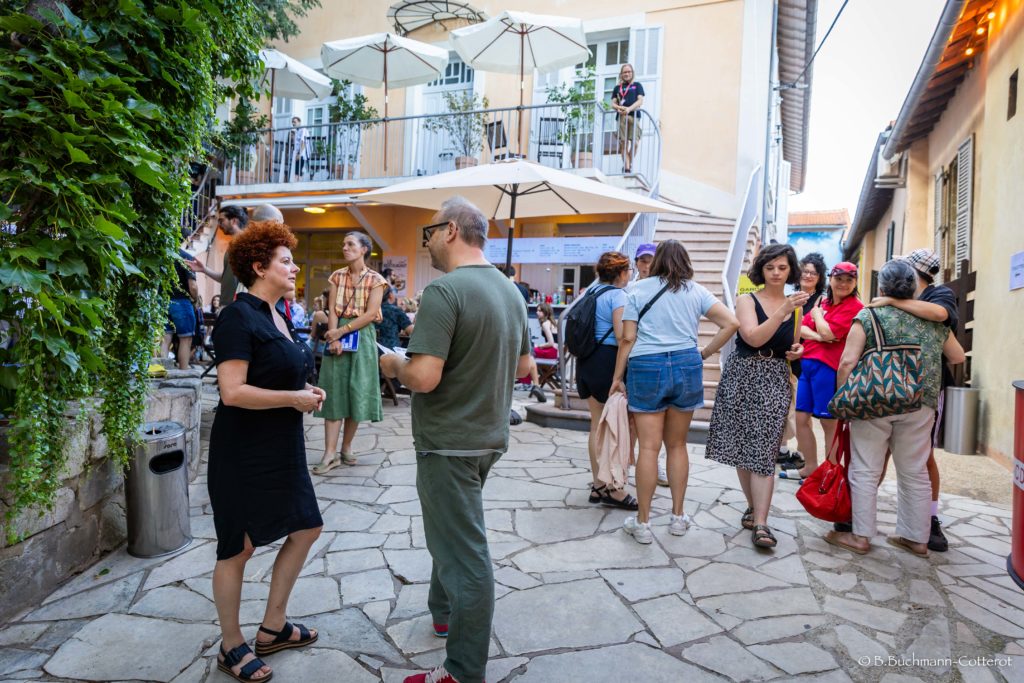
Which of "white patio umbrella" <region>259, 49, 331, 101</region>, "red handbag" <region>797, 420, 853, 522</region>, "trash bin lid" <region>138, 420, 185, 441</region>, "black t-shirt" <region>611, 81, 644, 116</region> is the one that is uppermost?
"white patio umbrella" <region>259, 49, 331, 101</region>

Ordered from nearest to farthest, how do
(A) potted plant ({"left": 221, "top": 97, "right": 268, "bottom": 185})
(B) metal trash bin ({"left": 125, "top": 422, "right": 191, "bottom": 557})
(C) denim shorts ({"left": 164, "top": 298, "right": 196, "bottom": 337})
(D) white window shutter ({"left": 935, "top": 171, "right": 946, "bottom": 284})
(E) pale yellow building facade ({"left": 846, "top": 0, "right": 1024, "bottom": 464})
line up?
(B) metal trash bin ({"left": 125, "top": 422, "right": 191, "bottom": 557}) → (E) pale yellow building facade ({"left": 846, "top": 0, "right": 1024, "bottom": 464}) → (C) denim shorts ({"left": 164, "top": 298, "right": 196, "bottom": 337}) → (D) white window shutter ({"left": 935, "top": 171, "right": 946, "bottom": 284}) → (A) potted plant ({"left": 221, "top": 97, "right": 268, "bottom": 185})

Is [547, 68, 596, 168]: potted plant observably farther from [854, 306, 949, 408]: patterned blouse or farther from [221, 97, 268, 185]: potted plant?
[854, 306, 949, 408]: patterned blouse

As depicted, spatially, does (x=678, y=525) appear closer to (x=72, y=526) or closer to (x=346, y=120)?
(x=72, y=526)

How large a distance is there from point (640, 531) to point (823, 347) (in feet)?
7.37

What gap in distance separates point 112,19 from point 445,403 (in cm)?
217

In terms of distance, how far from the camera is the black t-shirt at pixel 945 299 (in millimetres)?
3711

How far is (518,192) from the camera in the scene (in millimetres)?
7480

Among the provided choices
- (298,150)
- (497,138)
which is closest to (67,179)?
(497,138)

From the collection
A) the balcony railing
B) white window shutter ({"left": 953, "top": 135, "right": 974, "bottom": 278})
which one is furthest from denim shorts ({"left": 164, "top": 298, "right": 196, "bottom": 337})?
white window shutter ({"left": 953, "top": 135, "right": 974, "bottom": 278})

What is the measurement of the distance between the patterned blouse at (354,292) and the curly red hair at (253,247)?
2.48m

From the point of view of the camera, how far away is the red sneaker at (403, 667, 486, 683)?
222 cm

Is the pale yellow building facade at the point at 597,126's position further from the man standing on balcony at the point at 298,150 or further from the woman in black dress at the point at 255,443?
the woman in black dress at the point at 255,443

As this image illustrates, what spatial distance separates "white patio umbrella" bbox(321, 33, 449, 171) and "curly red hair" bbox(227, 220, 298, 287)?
34.4 ft

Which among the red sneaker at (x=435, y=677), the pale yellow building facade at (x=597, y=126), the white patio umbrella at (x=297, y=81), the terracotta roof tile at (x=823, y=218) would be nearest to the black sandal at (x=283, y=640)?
the red sneaker at (x=435, y=677)
